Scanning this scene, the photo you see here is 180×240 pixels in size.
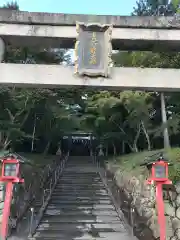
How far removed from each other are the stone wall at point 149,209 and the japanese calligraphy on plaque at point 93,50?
13.5 ft

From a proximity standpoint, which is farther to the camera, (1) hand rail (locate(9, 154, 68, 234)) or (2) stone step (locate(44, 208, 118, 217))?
(2) stone step (locate(44, 208, 118, 217))

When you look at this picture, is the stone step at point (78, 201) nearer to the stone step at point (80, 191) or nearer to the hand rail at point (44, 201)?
the hand rail at point (44, 201)

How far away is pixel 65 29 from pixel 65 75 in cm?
185

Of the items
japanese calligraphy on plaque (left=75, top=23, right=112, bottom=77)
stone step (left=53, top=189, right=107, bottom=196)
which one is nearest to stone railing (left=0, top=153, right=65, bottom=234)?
stone step (left=53, top=189, right=107, bottom=196)

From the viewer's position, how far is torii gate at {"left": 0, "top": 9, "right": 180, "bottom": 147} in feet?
34.8

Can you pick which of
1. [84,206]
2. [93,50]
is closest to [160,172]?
[84,206]

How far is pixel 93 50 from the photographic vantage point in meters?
10.6

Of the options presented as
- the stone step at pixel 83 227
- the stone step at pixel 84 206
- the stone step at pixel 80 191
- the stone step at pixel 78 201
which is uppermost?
the stone step at pixel 80 191

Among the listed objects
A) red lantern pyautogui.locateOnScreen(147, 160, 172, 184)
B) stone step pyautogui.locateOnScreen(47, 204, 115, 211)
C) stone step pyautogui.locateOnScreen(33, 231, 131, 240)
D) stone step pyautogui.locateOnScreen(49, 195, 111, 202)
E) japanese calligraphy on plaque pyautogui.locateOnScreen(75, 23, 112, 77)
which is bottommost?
stone step pyautogui.locateOnScreen(33, 231, 131, 240)

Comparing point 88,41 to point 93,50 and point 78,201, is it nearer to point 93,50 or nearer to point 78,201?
point 93,50

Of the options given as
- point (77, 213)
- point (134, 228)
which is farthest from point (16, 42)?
point (134, 228)

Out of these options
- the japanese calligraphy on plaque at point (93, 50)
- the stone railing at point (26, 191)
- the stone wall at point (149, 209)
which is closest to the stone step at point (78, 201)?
the stone railing at point (26, 191)

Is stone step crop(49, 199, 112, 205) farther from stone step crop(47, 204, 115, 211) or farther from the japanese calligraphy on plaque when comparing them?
the japanese calligraphy on plaque

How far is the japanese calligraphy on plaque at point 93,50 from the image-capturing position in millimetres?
10500
